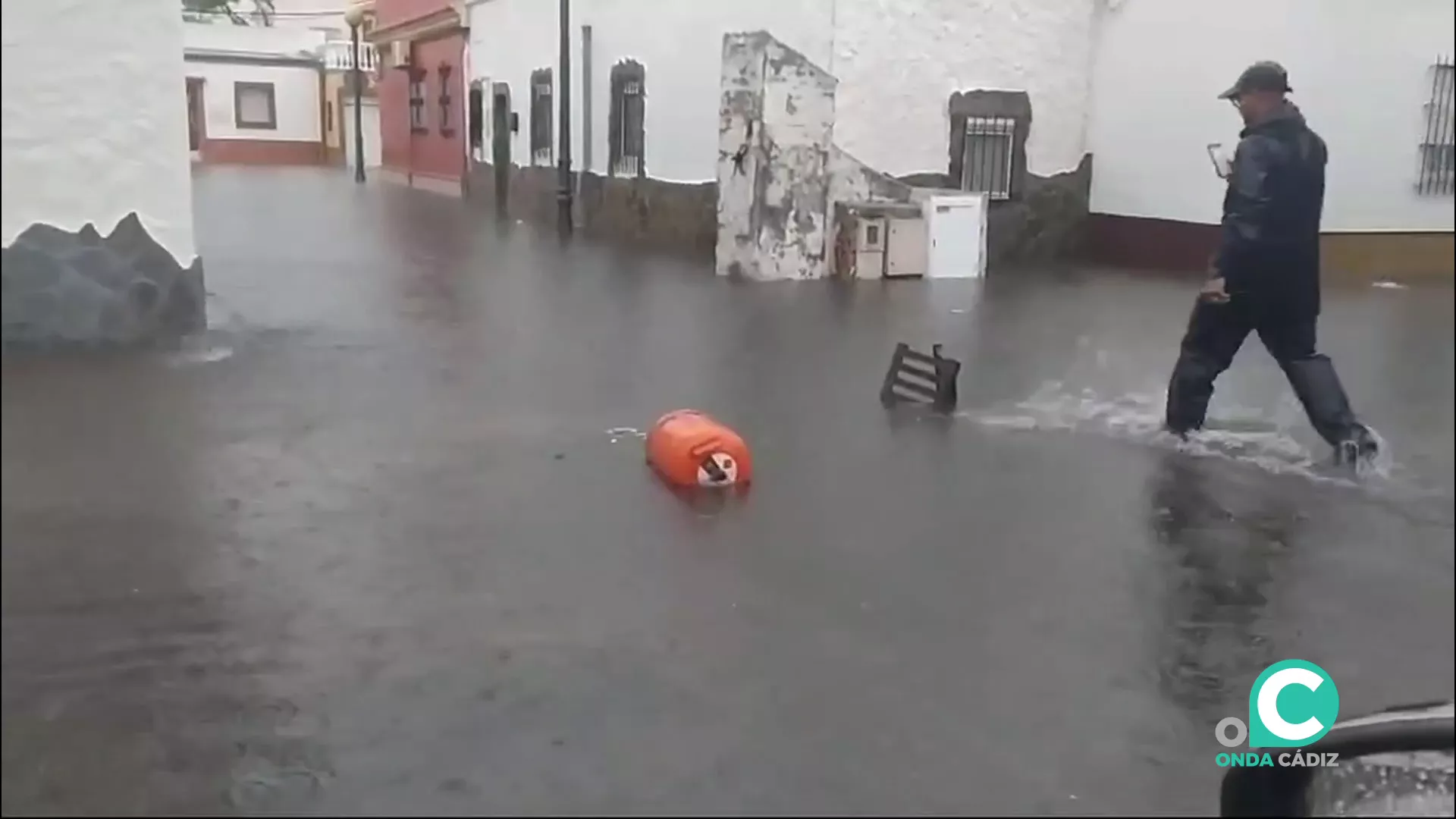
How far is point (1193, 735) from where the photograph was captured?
2324 mm

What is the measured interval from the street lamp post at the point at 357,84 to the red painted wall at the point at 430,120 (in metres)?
0.54

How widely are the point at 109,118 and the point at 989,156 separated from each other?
739cm

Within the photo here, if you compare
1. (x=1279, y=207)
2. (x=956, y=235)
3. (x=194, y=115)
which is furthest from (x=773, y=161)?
(x=1279, y=207)

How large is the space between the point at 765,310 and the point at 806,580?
15.5 feet

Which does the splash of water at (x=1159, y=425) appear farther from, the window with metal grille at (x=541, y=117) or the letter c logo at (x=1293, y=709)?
the window with metal grille at (x=541, y=117)

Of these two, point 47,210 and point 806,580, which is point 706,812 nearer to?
point 806,580

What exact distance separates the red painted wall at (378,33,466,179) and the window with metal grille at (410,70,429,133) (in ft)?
0.16

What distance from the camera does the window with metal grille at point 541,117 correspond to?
1504 centimetres

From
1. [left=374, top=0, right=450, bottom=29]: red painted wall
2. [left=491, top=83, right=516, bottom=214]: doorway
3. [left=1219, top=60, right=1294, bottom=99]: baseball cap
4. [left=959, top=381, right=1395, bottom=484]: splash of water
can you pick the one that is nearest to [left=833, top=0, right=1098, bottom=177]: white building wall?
[left=374, top=0, right=450, bottom=29]: red painted wall

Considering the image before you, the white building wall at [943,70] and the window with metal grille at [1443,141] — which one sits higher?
the white building wall at [943,70]

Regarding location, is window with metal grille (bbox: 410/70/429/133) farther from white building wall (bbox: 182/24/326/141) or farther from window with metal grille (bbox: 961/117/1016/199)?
window with metal grille (bbox: 961/117/1016/199)

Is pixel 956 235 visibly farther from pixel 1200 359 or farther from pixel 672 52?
pixel 1200 359

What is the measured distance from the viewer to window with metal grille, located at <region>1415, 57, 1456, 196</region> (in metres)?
1.10

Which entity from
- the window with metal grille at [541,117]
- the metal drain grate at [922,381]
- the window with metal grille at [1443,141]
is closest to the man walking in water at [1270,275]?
the metal drain grate at [922,381]
